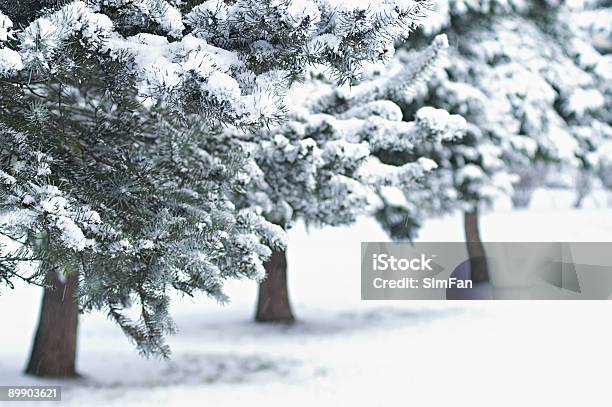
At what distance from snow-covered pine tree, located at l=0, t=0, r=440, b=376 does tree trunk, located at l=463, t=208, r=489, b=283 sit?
1105 centimetres

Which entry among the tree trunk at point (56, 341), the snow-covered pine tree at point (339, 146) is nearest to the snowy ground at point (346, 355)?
the tree trunk at point (56, 341)

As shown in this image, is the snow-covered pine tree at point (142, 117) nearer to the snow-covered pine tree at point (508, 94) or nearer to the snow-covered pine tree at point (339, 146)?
the snow-covered pine tree at point (339, 146)

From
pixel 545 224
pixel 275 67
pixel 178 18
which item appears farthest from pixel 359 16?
pixel 545 224

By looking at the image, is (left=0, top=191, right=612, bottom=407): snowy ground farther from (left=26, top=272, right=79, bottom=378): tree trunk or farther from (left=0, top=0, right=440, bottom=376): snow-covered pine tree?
(left=0, top=0, right=440, bottom=376): snow-covered pine tree

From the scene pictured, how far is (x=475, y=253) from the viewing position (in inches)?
623

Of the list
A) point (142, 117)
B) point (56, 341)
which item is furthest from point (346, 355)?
point (142, 117)

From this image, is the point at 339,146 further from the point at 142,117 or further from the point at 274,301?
the point at 274,301

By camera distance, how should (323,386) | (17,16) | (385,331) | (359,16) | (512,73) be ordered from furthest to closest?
(512,73), (385,331), (323,386), (17,16), (359,16)

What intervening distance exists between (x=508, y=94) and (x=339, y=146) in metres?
7.99

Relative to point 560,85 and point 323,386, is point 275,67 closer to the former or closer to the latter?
point 323,386

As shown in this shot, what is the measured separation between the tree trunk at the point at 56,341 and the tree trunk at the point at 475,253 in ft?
30.2

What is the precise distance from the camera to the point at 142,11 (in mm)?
3623

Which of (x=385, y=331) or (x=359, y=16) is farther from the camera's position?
(x=385, y=331)

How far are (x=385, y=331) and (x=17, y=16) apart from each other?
925 centimetres
